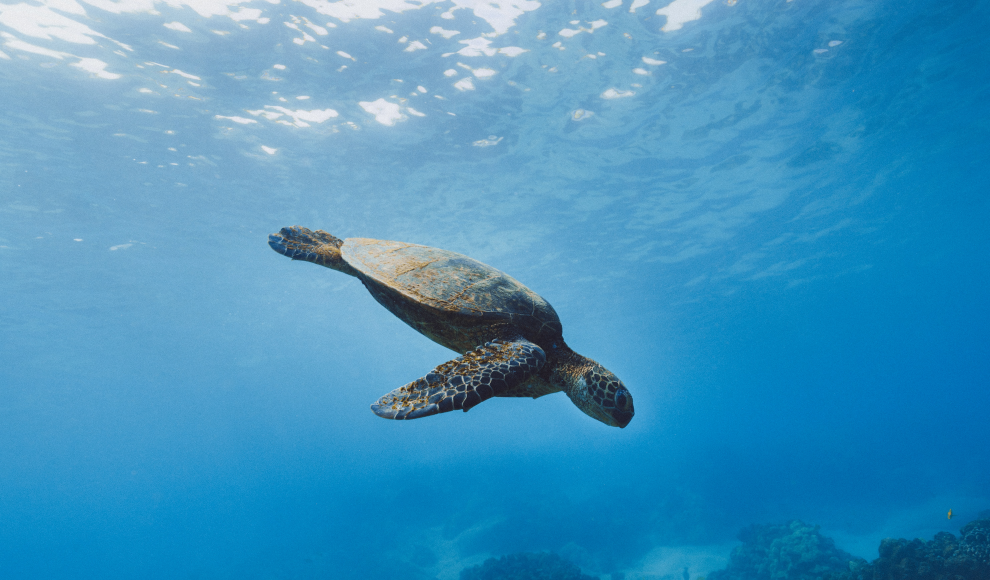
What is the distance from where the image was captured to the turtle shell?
3.24 meters

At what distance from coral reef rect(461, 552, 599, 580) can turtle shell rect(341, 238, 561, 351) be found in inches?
560

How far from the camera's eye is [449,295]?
3301 mm

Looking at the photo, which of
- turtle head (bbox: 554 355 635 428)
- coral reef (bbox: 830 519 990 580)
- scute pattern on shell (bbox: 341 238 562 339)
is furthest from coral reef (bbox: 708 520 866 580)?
scute pattern on shell (bbox: 341 238 562 339)

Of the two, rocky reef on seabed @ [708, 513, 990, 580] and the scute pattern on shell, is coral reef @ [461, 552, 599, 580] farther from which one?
the scute pattern on shell

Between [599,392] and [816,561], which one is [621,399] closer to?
[599,392]

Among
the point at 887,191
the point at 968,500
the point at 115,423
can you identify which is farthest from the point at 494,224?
the point at 115,423

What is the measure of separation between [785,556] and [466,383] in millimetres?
20290

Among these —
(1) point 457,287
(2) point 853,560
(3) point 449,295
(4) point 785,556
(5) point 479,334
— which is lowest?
(2) point 853,560

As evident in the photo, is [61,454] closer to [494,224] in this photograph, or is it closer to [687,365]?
[494,224]

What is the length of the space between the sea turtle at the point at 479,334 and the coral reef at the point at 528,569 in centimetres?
1402

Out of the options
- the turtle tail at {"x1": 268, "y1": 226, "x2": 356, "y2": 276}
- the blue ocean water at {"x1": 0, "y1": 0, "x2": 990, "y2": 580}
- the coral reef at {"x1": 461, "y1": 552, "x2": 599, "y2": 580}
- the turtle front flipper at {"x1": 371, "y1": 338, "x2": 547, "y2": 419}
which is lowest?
the coral reef at {"x1": 461, "y1": 552, "x2": 599, "y2": 580}

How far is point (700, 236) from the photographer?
24.1 meters

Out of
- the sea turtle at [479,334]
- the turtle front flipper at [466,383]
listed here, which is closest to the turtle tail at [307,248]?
the sea turtle at [479,334]

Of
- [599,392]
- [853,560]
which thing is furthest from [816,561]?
[599,392]
